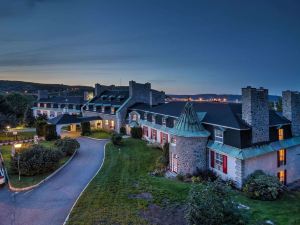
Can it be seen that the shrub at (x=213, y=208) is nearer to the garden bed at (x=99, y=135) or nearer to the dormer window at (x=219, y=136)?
the dormer window at (x=219, y=136)

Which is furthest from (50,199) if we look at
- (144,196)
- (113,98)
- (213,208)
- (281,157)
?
(113,98)

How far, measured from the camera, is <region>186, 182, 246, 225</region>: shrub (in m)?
10.3

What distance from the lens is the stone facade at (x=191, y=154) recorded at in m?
23.0

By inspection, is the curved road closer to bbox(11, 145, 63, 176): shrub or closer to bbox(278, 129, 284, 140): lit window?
bbox(11, 145, 63, 176): shrub

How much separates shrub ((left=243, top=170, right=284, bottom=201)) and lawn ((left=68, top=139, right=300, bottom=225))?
1.93 ft

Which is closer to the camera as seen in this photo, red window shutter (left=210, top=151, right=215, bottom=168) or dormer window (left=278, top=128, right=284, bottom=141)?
red window shutter (left=210, top=151, right=215, bottom=168)

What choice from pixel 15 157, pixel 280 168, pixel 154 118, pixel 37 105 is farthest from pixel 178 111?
pixel 37 105

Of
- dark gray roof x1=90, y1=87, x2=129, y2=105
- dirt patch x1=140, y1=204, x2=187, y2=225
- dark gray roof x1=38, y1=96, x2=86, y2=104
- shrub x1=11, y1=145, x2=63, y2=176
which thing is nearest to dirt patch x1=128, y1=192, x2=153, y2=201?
dirt patch x1=140, y1=204, x2=187, y2=225

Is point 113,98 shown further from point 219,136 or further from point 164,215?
point 164,215

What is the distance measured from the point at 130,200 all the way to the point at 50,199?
619cm

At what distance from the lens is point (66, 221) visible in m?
13.7

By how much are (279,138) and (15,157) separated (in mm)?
26926

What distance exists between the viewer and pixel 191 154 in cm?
2303

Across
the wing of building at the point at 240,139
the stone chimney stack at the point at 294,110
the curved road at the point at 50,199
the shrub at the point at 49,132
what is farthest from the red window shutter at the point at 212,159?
the shrub at the point at 49,132
